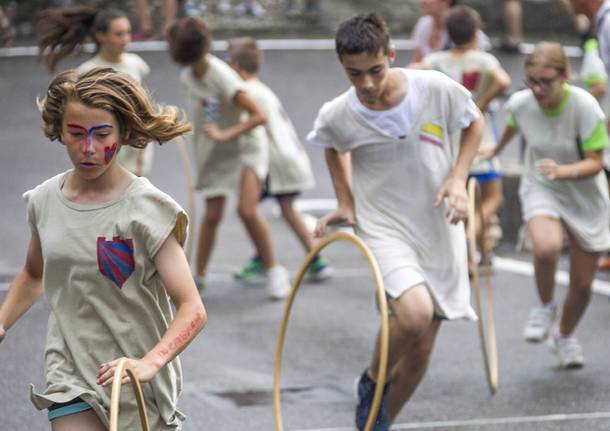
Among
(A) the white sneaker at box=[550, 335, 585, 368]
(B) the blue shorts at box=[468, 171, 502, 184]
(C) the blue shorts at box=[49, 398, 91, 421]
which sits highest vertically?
(C) the blue shorts at box=[49, 398, 91, 421]

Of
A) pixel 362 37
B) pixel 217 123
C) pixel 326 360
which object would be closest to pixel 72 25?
pixel 217 123

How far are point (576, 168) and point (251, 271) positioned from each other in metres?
3.68

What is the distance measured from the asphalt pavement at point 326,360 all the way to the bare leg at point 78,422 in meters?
1.79

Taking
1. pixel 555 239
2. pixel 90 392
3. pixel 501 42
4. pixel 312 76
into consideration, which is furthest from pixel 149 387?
pixel 501 42

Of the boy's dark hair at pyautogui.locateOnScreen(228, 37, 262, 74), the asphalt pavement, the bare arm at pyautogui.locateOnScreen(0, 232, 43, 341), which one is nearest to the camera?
the bare arm at pyautogui.locateOnScreen(0, 232, 43, 341)

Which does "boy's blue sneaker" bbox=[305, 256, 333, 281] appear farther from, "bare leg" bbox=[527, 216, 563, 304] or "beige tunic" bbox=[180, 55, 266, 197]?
"bare leg" bbox=[527, 216, 563, 304]

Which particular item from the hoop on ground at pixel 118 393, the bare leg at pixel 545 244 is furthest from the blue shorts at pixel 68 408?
the bare leg at pixel 545 244

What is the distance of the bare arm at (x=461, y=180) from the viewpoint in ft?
15.7

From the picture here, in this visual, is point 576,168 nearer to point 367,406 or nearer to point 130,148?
point 367,406

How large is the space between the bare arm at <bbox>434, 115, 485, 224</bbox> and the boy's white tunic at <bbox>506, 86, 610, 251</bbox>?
125cm

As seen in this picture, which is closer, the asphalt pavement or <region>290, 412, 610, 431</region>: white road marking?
<region>290, 412, 610, 431</region>: white road marking

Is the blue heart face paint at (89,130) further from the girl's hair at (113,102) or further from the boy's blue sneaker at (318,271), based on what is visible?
the boy's blue sneaker at (318,271)

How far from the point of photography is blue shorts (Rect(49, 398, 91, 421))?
11.4 feet

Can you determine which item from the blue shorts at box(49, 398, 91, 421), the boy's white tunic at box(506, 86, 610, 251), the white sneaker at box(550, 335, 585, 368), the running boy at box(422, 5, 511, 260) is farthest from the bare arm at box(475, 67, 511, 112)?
the blue shorts at box(49, 398, 91, 421)
